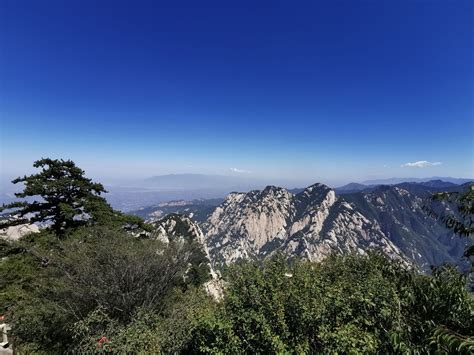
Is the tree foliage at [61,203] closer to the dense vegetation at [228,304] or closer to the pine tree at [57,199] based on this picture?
the pine tree at [57,199]

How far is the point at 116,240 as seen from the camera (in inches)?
712

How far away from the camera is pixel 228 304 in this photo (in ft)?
28.6

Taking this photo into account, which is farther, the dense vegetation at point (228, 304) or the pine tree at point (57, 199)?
the pine tree at point (57, 199)

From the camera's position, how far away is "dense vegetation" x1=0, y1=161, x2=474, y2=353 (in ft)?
20.4

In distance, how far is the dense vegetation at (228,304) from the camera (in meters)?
6.21

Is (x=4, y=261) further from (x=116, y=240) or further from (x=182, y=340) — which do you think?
(x=182, y=340)

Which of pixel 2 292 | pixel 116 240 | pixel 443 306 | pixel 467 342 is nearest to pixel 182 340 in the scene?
pixel 443 306

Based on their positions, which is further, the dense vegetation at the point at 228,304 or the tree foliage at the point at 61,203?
the tree foliage at the point at 61,203

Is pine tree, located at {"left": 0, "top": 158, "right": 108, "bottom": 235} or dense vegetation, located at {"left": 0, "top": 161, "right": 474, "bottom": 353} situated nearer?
dense vegetation, located at {"left": 0, "top": 161, "right": 474, "bottom": 353}

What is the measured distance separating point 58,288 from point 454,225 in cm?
1709

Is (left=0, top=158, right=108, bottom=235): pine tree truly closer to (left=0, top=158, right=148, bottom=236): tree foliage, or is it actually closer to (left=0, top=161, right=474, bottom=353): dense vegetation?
(left=0, top=158, right=148, bottom=236): tree foliage

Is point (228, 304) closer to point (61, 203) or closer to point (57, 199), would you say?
point (61, 203)

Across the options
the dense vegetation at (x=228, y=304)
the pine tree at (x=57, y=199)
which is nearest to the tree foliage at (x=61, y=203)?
the pine tree at (x=57, y=199)

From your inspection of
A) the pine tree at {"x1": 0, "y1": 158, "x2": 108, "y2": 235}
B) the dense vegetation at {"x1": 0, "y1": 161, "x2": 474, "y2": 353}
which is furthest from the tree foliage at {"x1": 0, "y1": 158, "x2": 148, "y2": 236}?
the dense vegetation at {"x1": 0, "y1": 161, "x2": 474, "y2": 353}
